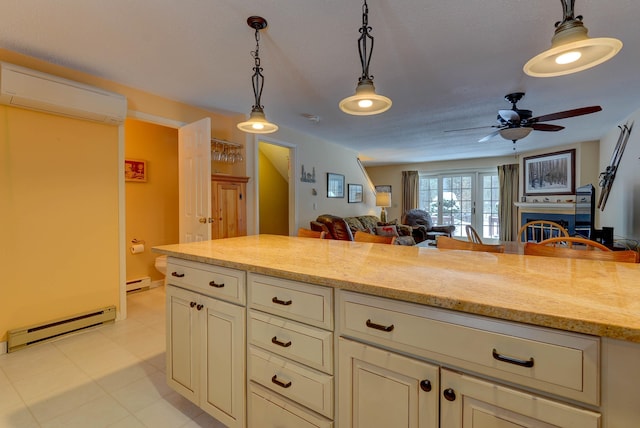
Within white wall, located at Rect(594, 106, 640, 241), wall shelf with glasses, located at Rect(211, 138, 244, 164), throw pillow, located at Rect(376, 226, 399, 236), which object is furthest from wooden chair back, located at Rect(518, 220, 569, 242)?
wall shelf with glasses, located at Rect(211, 138, 244, 164)

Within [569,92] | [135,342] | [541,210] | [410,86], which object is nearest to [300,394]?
[135,342]

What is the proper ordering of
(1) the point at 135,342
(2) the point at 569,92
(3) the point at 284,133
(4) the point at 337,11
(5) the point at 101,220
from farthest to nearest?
1. (3) the point at 284,133
2. (2) the point at 569,92
3. (5) the point at 101,220
4. (1) the point at 135,342
5. (4) the point at 337,11

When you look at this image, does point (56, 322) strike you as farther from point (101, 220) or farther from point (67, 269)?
point (101, 220)

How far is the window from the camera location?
7.59 metres

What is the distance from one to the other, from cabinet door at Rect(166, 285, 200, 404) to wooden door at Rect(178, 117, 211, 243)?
57.3 inches

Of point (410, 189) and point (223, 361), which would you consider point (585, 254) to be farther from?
point (410, 189)

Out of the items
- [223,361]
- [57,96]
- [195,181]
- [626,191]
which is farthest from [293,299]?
[626,191]

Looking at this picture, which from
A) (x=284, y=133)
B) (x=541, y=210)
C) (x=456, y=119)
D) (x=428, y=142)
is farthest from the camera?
(x=541, y=210)

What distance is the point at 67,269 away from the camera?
104 inches

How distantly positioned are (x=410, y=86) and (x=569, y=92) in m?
1.77

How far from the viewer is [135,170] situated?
386 cm

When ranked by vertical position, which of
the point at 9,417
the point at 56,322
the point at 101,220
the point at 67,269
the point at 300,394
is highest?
the point at 101,220

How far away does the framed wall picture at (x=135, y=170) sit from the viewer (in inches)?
Result: 149

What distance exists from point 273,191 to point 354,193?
1.86 m
